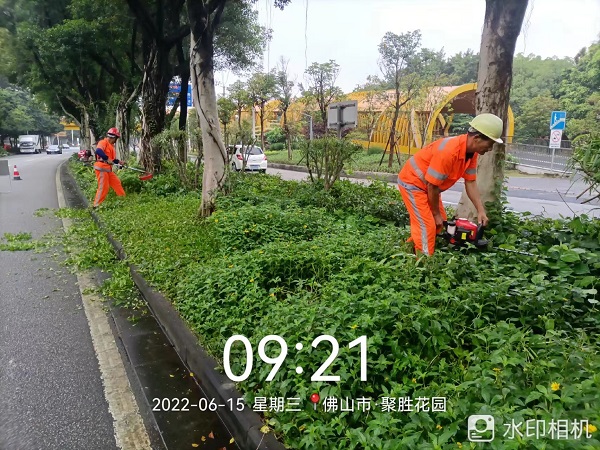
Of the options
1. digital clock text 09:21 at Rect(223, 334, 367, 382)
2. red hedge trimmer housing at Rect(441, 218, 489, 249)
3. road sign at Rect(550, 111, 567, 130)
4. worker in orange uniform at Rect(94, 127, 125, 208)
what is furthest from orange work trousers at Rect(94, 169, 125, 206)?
road sign at Rect(550, 111, 567, 130)

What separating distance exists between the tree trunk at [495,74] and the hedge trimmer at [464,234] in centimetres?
71

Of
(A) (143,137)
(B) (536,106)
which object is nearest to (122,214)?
(A) (143,137)

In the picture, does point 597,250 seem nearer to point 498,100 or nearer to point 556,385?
point 498,100

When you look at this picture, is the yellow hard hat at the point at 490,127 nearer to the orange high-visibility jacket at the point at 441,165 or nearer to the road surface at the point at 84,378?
the orange high-visibility jacket at the point at 441,165

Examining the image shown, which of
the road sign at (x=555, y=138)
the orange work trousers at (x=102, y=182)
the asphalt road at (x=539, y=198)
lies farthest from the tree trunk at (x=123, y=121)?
the road sign at (x=555, y=138)

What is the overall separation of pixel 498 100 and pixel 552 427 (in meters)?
3.66

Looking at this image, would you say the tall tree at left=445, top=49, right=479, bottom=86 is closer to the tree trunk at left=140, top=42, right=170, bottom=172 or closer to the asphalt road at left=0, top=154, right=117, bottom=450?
the tree trunk at left=140, top=42, right=170, bottom=172

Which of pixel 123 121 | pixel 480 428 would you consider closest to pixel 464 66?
pixel 123 121

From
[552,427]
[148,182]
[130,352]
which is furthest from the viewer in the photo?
[148,182]

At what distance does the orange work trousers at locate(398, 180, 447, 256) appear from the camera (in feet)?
12.7

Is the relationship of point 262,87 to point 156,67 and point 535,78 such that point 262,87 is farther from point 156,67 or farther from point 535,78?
point 535,78

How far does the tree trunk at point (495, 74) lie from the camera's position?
14.8 feet

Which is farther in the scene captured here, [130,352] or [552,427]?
A: [130,352]

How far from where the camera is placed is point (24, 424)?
107 inches
